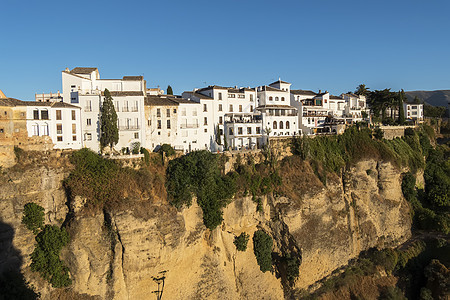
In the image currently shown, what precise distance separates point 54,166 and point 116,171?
14.8 ft

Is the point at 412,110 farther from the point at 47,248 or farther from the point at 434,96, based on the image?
the point at 434,96

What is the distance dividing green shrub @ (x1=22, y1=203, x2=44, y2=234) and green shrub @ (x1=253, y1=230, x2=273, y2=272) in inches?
686

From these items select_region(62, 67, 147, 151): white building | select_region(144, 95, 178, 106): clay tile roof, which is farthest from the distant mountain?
select_region(62, 67, 147, 151): white building

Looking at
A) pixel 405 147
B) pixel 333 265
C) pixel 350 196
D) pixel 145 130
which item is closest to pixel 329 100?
pixel 405 147

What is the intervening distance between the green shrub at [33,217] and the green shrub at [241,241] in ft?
50.6

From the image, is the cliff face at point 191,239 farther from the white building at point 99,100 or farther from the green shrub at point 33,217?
the white building at point 99,100

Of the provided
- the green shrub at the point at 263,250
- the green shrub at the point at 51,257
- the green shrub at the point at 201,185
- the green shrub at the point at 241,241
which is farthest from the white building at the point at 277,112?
the green shrub at the point at 51,257

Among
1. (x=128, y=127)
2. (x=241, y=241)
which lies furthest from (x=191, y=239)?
(x=128, y=127)

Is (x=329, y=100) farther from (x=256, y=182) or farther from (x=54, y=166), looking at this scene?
(x=54, y=166)

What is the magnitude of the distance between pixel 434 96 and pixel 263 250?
470 ft

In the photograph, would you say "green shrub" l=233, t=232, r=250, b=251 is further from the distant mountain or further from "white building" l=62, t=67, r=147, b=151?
the distant mountain

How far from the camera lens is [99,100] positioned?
32281 mm

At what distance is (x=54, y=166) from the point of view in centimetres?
2702

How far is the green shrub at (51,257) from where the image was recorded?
81.0ft
